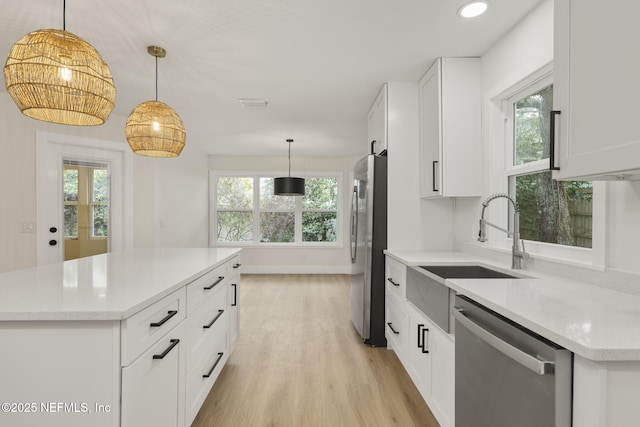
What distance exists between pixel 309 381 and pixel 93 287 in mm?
1656

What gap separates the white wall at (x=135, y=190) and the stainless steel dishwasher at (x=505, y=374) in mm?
4313

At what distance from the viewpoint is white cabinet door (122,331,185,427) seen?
1121 mm

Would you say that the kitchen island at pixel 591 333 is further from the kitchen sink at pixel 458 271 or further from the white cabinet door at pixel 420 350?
the kitchen sink at pixel 458 271

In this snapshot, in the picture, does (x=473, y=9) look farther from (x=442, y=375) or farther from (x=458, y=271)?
(x=442, y=375)

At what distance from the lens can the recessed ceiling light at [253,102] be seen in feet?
11.7

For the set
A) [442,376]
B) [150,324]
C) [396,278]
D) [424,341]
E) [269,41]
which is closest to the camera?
[150,324]

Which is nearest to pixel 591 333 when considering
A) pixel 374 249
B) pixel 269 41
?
pixel 374 249

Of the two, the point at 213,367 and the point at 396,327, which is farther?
the point at 396,327

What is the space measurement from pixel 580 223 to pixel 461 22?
1413 millimetres

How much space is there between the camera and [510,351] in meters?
1.02

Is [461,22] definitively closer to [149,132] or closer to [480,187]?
[480,187]

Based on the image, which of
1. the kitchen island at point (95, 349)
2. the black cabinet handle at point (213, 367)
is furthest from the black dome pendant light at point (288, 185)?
the kitchen island at point (95, 349)

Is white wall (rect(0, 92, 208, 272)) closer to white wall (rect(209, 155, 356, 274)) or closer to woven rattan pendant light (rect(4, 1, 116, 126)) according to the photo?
white wall (rect(209, 155, 356, 274))

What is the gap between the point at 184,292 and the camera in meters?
1.62
